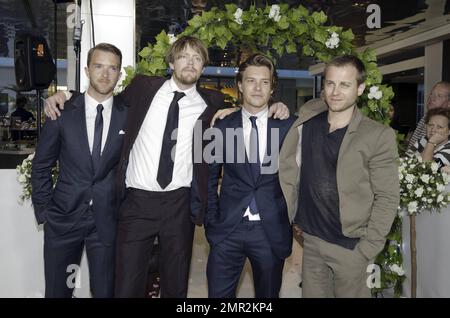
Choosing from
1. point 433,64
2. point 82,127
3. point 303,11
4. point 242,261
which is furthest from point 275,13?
point 433,64

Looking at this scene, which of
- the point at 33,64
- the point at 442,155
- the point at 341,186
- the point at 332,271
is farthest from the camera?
the point at 33,64

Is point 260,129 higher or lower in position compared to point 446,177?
higher

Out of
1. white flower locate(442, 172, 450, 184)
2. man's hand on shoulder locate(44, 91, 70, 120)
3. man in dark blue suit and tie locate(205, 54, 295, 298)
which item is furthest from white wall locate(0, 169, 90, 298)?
white flower locate(442, 172, 450, 184)

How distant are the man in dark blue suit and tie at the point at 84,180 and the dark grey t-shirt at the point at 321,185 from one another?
40.3 inches

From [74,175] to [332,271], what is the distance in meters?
1.45

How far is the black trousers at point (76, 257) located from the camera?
2.72m

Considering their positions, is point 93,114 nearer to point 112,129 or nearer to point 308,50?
point 112,129

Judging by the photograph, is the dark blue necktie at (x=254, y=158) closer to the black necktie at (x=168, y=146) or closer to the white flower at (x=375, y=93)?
the black necktie at (x=168, y=146)

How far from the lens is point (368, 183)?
2.46m

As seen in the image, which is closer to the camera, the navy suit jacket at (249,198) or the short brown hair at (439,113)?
the navy suit jacket at (249,198)

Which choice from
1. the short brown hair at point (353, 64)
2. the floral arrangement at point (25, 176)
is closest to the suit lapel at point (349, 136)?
the short brown hair at point (353, 64)

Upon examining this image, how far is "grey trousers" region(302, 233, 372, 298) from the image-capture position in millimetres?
2477

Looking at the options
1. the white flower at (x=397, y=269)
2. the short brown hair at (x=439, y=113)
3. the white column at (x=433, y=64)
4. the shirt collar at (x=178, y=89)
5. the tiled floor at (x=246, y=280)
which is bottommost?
the tiled floor at (x=246, y=280)

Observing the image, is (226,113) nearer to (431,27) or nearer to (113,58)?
(113,58)
